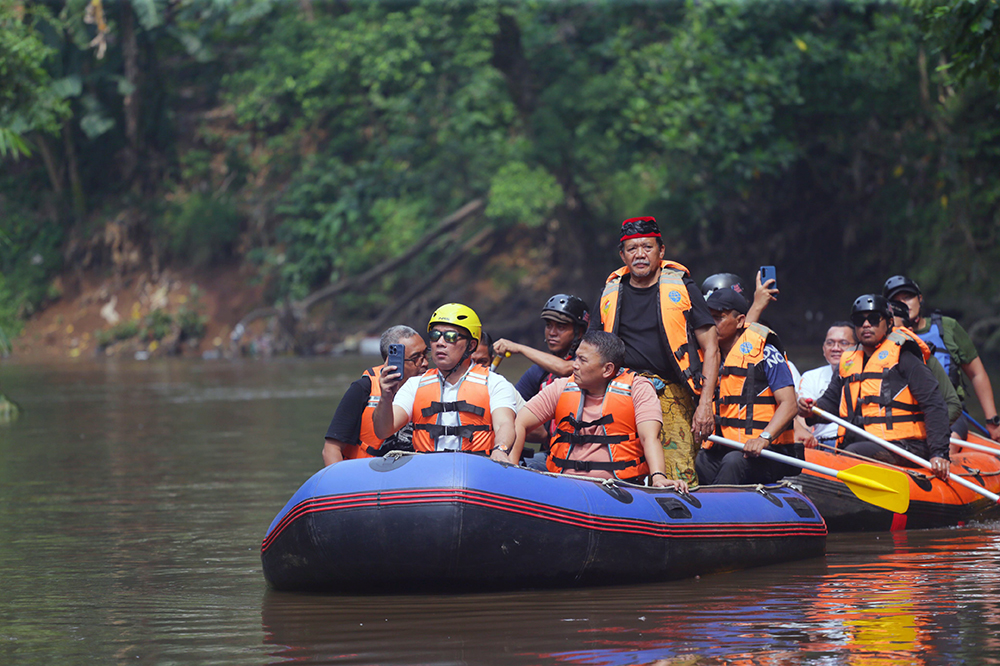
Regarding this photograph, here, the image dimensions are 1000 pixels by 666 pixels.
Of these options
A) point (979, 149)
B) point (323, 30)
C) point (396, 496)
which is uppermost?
point (323, 30)

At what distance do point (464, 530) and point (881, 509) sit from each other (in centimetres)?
329

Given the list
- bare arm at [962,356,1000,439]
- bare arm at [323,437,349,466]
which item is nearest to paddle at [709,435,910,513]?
bare arm at [962,356,1000,439]

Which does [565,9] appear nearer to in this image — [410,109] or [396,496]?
[410,109]

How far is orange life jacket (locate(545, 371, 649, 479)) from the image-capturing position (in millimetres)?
6258

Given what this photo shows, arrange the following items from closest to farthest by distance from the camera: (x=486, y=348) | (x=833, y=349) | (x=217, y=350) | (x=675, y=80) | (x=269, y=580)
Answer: (x=269, y=580) → (x=486, y=348) → (x=833, y=349) → (x=675, y=80) → (x=217, y=350)

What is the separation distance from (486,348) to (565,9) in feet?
80.2

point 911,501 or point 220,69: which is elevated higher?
point 220,69

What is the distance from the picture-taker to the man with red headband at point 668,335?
667 cm

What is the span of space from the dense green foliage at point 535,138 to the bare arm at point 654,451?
12.4 metres

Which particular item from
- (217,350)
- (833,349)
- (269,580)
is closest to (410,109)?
(217,350)

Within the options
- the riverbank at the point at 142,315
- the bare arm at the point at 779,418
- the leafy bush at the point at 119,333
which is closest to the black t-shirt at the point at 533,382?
the bare arm at the point at 779,418

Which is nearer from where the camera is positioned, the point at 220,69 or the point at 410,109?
the point at 410,109

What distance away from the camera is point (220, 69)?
37.4m

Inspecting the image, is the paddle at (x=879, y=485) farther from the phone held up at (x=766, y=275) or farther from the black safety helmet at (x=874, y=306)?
the phone held up at (x=766, y=275)
